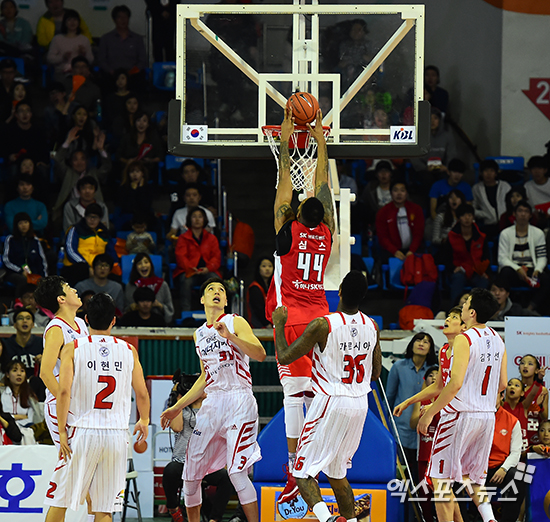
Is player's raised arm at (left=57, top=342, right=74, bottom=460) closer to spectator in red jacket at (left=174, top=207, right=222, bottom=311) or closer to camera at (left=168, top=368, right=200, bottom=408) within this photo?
camera at (left=168, top=368, right=200, bottom=408)

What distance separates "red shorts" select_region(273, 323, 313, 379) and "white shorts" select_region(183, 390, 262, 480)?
2.29 feet

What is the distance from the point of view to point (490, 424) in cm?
802

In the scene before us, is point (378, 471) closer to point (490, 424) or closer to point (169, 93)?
point (490, 424)

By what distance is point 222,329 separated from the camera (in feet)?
24.6

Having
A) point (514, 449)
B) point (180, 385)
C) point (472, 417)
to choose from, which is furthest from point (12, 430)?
point (514, 449)

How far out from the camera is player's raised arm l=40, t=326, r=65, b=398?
7012 mm

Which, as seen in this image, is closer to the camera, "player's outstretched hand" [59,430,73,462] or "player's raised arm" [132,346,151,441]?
"player's outstretched hand" [59,430,73,462]

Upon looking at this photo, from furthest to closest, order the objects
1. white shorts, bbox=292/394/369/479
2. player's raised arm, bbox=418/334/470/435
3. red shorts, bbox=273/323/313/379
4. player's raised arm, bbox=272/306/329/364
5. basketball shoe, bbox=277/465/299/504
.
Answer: basketball shoe, bbox=277/465/299/504 < player's raised arm, bbox=418/334/470/435 < red shorts, bbox=273/323/313/379 < white shorts, bbox=292/394/369/479 < player's raised arm, bbox=272/306/329/364

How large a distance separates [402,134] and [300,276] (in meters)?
2.13

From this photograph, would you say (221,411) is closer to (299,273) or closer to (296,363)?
(296,363)

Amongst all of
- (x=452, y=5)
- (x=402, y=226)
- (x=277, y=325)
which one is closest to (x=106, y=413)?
(x=277, y=325)

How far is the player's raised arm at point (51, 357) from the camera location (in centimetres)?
701

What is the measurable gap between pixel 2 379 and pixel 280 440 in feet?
12.2

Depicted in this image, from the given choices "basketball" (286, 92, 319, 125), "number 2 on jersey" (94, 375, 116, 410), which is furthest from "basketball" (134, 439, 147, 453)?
"basketball" (286, 92, 319, 125)
